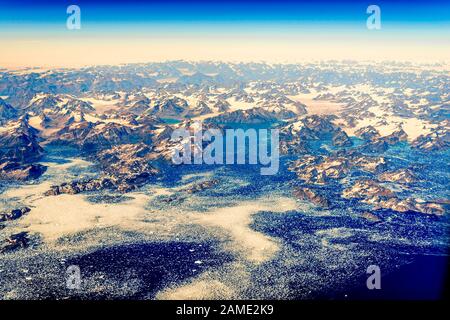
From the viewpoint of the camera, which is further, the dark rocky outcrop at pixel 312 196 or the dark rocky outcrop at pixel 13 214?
the dark rocky outcrop at pixel 312 196

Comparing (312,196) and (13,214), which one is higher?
(312,196)

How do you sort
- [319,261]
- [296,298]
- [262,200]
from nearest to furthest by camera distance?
1. [296,298]
2. [319,261]
3. [262,200]

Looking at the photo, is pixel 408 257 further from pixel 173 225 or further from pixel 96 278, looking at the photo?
pixel 96 278

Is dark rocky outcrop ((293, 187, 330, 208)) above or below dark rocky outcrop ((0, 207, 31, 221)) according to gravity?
above

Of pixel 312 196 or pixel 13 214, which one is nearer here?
pixel 13 214

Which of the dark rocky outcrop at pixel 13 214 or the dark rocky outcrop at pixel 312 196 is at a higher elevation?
the dark rocky outcrop at pixel 312 196

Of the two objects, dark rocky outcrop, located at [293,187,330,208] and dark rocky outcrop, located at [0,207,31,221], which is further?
dark rocky outcrop, located at [293,187,330,208]
